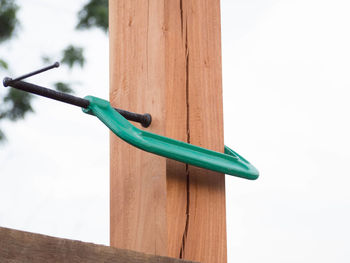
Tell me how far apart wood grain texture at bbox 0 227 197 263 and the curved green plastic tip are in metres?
0.27

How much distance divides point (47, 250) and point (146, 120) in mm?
444

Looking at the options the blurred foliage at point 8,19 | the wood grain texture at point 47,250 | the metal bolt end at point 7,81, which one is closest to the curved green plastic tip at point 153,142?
the metal bolt end at point 7,81

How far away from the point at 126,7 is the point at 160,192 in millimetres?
395

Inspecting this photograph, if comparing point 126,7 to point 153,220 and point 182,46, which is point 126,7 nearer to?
point 182,46

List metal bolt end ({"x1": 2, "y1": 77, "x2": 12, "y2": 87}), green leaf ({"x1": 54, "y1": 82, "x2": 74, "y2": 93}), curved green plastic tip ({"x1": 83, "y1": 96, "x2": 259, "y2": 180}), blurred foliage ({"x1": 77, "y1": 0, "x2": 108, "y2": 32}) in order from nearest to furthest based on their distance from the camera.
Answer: metal bolt end ({"x1": 2, "y1": 77, "x2": 12, "y2": 87})
curved green plastic tip ({"x1": 83, "y1": 96, "x2": 259, "y2": 180})
green leaf ({"x1": 54, "y1": 82, "x2": 74, "y2": 93})
blurred foliage ({"x1": 77, "y1": 0, "x2": 108, "y2": 32})

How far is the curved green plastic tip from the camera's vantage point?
0.99 meters

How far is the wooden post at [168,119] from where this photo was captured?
1.02 metres

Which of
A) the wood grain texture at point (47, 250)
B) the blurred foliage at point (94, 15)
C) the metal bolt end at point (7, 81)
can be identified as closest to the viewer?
the wood grain texture at point (47, 250)

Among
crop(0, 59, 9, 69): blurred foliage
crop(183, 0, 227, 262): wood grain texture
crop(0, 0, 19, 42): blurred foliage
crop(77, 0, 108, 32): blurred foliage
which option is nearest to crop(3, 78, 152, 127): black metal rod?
crop(183, 0, 227, 262): wood grain texture

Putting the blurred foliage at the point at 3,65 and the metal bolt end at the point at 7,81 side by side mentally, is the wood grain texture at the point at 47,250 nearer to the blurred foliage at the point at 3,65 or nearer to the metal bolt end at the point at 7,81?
the metal bolt end at the point at 7,81

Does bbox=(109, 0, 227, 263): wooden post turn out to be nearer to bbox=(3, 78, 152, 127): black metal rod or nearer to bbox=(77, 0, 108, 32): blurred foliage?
bbox=(3, 78, 152, 127): black metal rod

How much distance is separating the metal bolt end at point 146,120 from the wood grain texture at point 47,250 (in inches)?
14.3

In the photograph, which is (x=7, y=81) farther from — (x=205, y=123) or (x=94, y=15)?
(x=94, y=15)

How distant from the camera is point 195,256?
1042 mm
